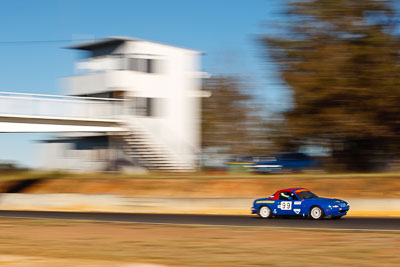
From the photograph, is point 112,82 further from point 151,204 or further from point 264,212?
point 264,212

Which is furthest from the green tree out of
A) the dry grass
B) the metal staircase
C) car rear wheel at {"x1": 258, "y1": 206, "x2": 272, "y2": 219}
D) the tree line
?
the dry grass

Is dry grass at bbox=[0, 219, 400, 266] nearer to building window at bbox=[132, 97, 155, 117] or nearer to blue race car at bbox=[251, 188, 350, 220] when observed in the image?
blue race car at bbox=[251, 188, 350, 220]

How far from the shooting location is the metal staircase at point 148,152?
41062mm

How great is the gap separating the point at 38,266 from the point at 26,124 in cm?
2256

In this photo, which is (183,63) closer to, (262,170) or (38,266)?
(262,170)

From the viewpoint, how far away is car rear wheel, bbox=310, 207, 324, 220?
2079 centimetres

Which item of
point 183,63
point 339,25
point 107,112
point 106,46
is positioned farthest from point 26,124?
point 339,25

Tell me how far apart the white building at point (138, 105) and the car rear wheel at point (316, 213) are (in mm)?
21073

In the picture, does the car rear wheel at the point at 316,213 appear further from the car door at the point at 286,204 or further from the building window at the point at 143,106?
the building window at the point at 143,106

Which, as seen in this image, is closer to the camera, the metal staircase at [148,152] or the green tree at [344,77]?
the green tree at [344,77]

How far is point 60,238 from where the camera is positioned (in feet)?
55.3

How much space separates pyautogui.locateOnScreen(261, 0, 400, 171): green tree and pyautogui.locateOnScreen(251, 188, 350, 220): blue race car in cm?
1360

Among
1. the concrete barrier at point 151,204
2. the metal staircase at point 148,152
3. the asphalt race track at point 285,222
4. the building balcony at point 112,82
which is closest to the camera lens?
the asphalt race track at point 285,222

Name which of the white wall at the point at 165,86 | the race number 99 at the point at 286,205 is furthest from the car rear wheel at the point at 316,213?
the white wall at the point at 165,86
